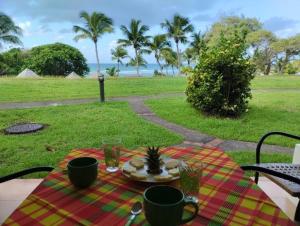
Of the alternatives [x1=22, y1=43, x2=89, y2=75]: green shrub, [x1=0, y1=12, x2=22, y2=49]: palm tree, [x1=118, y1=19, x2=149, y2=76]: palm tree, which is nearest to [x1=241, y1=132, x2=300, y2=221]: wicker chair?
[x1=0, y1=12, x2=22, y2=49]: palm tree

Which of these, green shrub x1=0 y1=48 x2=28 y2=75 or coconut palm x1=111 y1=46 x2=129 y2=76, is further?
coconut palm x1=111 y1=46 x2=129 y2=76

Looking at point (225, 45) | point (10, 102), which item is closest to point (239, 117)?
point (225, 45)

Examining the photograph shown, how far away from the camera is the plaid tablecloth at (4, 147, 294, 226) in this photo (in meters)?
0.98

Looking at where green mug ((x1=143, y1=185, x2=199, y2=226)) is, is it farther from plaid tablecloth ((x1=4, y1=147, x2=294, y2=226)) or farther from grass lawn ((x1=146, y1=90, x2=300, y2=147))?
grass lawn ((x1=146, y1=90, x2=300, y2=147))

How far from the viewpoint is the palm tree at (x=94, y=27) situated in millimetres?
21781

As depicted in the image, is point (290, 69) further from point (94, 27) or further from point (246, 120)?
point (246, 120)

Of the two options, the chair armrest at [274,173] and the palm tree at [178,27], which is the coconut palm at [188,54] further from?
the chair armrest at [274,173]

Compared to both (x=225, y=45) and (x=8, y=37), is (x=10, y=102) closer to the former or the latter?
(x=225, y=45)

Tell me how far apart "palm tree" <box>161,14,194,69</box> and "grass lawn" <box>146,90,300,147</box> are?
62.2ft

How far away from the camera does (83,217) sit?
39.2 inches

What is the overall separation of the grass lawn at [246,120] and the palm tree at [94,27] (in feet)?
52.5

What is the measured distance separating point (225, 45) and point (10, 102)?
609 cm

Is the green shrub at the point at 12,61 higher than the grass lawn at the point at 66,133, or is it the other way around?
the green shrub at the point at 12,61

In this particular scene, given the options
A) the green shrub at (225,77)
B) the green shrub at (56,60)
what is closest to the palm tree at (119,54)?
the green shrub at (56,60)
